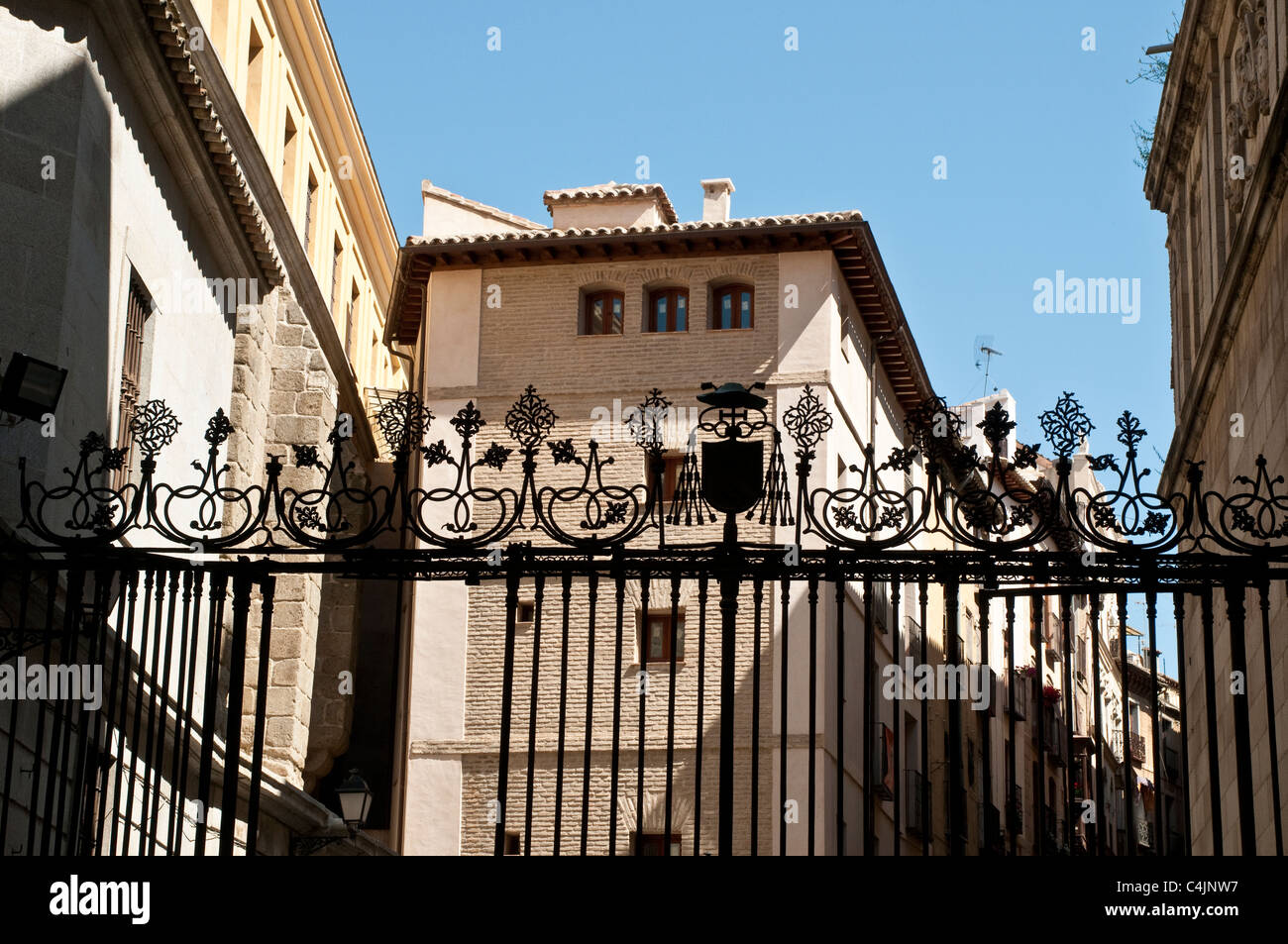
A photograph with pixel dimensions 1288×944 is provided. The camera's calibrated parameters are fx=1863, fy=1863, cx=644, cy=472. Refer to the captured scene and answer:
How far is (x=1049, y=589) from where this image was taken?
25.9 feet

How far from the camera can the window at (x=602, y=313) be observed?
1156 inches

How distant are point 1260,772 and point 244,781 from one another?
8560 millimetres

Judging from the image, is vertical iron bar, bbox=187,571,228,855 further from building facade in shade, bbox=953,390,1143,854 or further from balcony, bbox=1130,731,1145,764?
balcony, bbox=1130,731,1145,764

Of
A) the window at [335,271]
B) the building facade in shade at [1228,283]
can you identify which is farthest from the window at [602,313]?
the building facade in shade at [1228,283]

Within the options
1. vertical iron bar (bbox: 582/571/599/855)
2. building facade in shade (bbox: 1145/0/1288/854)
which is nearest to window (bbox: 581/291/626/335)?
building facade in shade (bbox: 1145/0/1288/854)

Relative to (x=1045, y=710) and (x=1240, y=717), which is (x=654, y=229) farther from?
(x=1240, y=717)

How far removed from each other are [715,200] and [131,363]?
1978 cm

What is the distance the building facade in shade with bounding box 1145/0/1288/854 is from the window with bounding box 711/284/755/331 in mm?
9048

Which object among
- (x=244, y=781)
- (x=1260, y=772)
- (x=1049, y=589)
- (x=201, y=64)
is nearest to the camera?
(x=1049, y=589)

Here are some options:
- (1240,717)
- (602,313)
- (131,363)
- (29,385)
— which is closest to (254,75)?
(602,313)

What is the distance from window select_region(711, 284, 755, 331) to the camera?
29.2 m

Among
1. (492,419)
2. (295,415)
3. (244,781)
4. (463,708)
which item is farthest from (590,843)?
(244,781)
